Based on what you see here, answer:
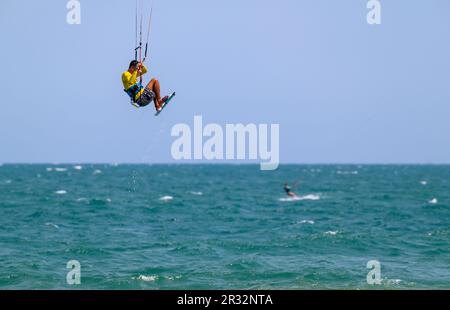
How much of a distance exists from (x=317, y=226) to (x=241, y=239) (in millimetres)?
8154

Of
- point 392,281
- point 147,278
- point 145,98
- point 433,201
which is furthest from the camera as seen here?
point 433,201

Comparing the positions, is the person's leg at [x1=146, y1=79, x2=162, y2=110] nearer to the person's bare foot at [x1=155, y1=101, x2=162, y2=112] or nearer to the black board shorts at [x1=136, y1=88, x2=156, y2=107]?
the person's bare foot at [x1=155, y1=101, x2=162, y2=112]

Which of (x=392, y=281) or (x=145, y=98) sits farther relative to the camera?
(x=392, y=281)

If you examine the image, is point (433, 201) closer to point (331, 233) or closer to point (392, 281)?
point (331, 233)

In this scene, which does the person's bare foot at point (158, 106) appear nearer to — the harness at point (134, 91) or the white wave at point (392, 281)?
the harness at point (134, 91)

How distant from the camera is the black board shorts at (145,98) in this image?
616 inches

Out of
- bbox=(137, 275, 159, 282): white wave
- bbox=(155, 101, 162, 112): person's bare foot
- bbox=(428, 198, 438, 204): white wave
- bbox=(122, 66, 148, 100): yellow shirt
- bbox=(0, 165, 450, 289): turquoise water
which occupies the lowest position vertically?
bbox=(137, 275, 159, 282): white wave

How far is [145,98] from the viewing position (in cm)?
1569

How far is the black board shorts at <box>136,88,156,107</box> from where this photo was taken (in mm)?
15648

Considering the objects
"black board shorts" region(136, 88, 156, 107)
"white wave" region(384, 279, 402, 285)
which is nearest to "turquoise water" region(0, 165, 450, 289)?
"white wave" region(384, 279, 402, 285)

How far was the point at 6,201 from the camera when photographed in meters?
59.2

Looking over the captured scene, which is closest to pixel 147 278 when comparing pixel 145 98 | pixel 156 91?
pixel 156 91

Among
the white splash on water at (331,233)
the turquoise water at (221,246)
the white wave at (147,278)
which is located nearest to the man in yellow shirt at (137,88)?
the turquoise water at (221,246)

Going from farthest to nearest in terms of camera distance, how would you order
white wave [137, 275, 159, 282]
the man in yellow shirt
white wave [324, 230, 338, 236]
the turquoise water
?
white wave [324, 230, 338, 236] < the turquoise water < white wave [137, 275, 159, 282] < the man in yellow shirt
